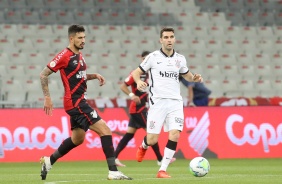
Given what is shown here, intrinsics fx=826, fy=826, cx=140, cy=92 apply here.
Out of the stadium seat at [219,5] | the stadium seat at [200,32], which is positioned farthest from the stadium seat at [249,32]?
the stadium seat at [200,32]

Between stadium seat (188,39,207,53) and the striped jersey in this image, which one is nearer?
the striped jersey

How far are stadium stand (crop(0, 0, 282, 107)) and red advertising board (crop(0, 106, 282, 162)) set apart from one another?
5207 mm

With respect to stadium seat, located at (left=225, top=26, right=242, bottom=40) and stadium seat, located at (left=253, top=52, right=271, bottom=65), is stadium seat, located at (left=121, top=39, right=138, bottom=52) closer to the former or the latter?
stadium seat, located at (left=225, top=26, right=242, bottom=40)

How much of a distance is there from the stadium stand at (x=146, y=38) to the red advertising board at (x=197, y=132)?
5.21 m

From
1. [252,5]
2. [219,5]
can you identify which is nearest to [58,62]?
[219,5]

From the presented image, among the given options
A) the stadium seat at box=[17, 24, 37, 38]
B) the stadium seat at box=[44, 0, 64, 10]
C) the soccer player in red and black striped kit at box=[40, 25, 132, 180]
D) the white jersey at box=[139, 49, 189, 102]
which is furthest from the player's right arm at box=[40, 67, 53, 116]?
the stadium seat at box=[44, 0, 64, 10]

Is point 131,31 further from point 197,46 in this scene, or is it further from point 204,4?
point 204,4

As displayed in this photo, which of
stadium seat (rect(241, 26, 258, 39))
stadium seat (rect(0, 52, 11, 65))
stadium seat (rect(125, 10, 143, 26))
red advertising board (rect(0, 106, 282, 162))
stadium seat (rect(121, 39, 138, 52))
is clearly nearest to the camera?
red advertising board (rect(0, 106, 282, 162))

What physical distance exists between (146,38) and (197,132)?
929 cm

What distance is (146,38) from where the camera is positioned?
95.5 feet

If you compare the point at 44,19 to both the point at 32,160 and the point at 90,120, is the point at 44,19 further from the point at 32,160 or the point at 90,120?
the point at 90,120

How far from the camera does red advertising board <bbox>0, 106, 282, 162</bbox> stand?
765 inches

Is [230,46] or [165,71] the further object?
[230,46]

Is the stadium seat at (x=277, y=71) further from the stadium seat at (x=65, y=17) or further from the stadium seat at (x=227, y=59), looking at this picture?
the stadium seat at (x=65, y=17)
